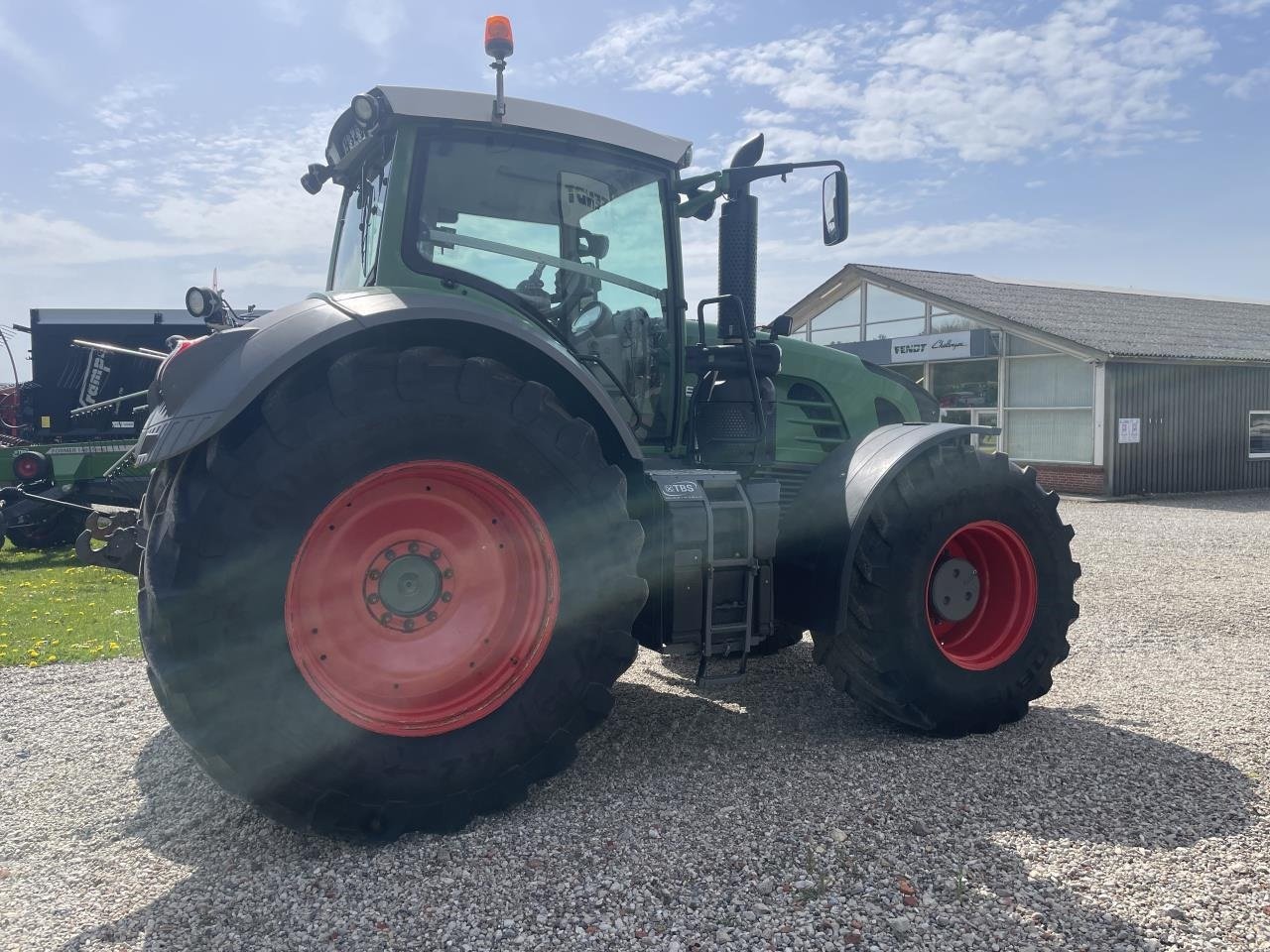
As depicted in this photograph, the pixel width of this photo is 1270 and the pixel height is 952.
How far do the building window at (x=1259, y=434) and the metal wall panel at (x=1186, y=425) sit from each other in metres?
0.15

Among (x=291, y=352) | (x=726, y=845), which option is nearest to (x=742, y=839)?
(x=726, y=845)

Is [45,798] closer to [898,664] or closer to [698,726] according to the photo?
[698,726]

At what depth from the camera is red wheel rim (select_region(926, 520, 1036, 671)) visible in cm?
434

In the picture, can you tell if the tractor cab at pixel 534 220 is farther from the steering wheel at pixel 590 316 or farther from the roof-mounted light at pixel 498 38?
the roof-mounted light at pixel 498 38

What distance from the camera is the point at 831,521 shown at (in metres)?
4.07

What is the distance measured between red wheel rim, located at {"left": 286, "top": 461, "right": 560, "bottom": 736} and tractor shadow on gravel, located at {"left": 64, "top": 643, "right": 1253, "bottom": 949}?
48cm

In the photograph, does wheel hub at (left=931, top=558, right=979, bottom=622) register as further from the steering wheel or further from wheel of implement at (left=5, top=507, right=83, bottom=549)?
wheel of implement at (left=5, top=507, right=83, bottom=549)

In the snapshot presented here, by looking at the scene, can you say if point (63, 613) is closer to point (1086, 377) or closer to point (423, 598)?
point (423, 598)

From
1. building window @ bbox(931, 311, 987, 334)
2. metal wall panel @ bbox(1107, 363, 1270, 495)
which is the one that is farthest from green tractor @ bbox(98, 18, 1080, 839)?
building window @ bbox(931, 311, 987, 334)

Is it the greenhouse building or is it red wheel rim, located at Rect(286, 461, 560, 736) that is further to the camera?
the greenhouse building

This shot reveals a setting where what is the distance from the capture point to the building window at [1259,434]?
2025cm

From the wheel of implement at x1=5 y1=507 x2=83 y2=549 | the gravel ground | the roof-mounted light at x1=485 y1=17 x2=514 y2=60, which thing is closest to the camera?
the gravel ground

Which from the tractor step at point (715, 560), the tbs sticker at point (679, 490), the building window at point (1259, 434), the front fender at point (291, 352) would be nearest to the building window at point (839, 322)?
the building window at point (1259, 434)

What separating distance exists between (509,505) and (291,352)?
91 centimetres
